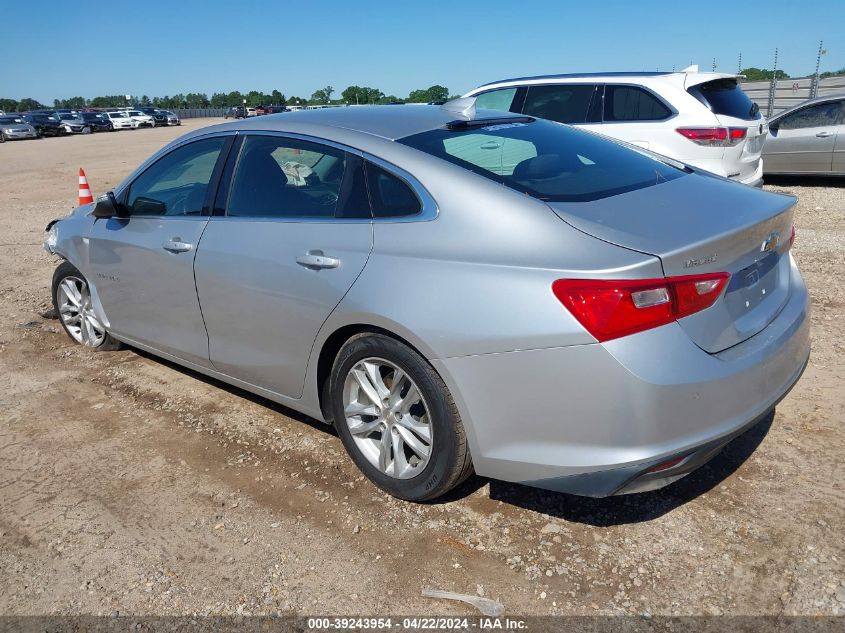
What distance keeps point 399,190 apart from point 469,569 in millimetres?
1568

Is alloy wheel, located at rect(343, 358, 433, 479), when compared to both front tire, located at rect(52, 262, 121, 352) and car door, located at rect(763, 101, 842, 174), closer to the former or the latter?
front tire, located at rect(52, 262, 121, 352)

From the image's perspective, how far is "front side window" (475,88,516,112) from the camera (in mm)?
8711

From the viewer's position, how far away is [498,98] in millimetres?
8836

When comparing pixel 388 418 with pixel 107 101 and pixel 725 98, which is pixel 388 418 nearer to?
pixel 725 98

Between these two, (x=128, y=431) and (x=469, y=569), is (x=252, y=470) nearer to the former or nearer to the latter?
(x=128, y=431)

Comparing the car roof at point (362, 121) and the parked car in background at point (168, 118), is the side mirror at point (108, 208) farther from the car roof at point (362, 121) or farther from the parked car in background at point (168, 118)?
the parked car in background at point (168, 118)

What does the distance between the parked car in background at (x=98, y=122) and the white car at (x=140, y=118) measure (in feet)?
7.53

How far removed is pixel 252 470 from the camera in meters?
3.49

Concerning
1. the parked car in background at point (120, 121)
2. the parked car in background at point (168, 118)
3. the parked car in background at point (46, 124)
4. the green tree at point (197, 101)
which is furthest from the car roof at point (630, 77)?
the green tree at point (197, 101)

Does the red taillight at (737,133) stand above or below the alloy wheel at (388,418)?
→ above

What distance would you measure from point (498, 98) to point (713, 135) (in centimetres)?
280

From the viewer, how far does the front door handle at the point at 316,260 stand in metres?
3.04

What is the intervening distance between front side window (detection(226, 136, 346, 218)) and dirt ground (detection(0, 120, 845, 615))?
125 centimetres

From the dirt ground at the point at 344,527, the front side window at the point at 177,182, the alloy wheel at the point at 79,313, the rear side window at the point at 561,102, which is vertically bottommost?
the dirt ground at the point at 344,527
